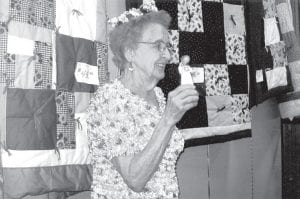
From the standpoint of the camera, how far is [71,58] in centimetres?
151

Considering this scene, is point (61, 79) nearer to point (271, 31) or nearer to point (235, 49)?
point (235, 49)

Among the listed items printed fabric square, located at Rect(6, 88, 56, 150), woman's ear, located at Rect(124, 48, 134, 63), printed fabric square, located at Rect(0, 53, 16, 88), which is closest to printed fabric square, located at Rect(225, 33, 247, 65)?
woman's ear, located at Rect(124, 48, 134, 63)

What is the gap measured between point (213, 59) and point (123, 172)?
3.75 feet

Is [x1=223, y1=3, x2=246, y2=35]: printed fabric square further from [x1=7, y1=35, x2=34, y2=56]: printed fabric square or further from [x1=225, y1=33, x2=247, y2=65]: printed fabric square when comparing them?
[x1=7, y1=35, x2=34, y2=56]: printed fabric square

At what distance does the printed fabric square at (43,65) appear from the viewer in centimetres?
137

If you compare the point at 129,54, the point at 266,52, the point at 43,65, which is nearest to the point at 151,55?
the point at 129,54

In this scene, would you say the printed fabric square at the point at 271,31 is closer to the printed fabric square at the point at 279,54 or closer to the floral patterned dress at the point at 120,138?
the printed fabric square at the point at 279,54

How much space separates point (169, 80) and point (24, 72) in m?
0.81

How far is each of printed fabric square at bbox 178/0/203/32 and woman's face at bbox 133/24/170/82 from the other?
55 centimetres

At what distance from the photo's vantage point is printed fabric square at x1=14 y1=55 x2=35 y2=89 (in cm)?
130

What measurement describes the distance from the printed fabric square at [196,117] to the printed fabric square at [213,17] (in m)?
0.40

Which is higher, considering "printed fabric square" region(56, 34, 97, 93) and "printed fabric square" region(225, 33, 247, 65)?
Answer: "printed fabric square" region(225, 33, 247, 65)

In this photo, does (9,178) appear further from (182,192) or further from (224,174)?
(224,174)

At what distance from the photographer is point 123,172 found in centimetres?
125
